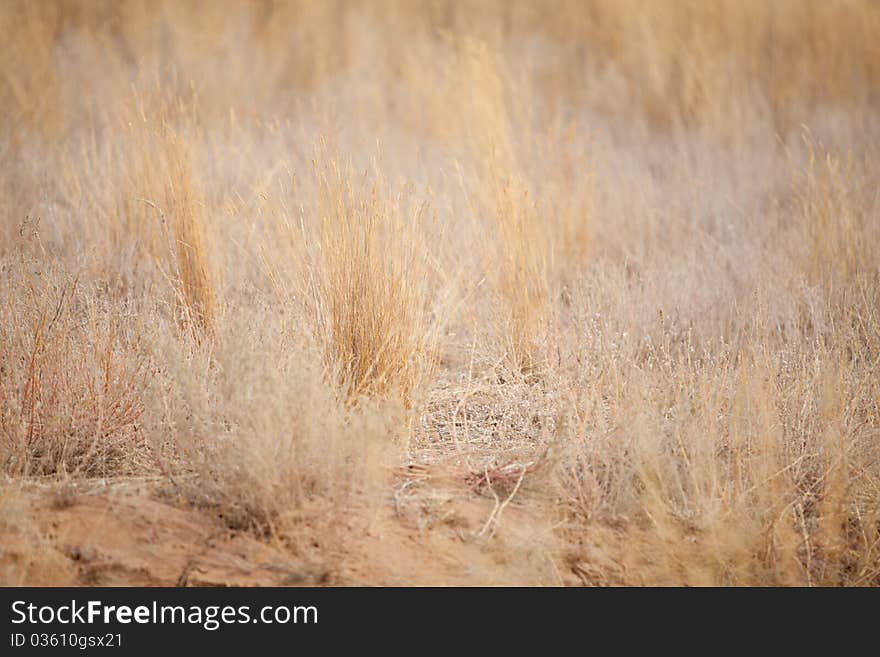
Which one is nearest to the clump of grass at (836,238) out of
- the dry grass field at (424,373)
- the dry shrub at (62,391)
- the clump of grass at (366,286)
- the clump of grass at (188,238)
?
the dry grass field at (424,373)

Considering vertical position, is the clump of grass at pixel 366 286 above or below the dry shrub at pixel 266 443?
above

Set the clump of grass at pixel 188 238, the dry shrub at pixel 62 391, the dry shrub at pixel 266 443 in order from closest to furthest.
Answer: the dry shrub at pixel 266 443 → the dry shrub at pixel 62 391 → the clump of grass at pixel 188 238

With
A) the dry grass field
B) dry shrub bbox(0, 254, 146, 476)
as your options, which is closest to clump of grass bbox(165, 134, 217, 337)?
the dry grass field

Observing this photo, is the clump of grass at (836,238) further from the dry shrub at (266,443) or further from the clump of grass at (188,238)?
the clump of grass at (188,238)

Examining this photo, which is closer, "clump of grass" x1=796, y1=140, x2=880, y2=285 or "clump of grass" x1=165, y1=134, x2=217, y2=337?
"clump of grass" x1=165, y1=134, x2=217, y2=337

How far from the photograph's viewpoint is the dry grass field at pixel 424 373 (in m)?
2.26

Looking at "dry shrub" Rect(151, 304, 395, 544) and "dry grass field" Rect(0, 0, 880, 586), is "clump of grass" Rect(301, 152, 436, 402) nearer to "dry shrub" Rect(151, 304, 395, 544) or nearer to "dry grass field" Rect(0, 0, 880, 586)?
"dry grass field" Rect(0, 0, 880, 586)

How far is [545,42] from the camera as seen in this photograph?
859 cm

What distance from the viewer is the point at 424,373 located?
3088 mm

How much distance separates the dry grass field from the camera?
2.26 m

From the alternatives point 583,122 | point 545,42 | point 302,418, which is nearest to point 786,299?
point 302,418
